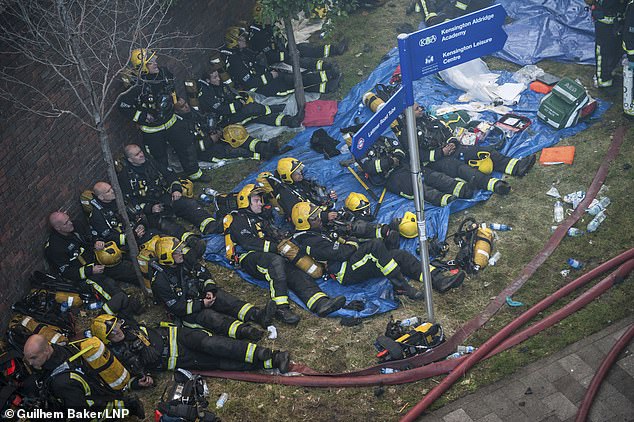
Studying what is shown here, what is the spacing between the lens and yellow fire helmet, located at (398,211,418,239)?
1023 cm

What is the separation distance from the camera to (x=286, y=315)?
9.34 metres

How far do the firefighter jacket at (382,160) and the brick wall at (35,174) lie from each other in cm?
424

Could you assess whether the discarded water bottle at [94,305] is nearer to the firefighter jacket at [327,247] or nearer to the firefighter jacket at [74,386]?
the firefighter jacket at [74,386]

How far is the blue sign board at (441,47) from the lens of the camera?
6.76 metres

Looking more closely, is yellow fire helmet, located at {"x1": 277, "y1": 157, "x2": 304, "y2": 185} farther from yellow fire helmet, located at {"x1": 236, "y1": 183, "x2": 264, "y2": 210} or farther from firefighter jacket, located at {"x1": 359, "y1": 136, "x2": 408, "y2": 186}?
firefighter jacket, located at {"x1": 359, "y1": 136, "x2": 408, "y2": 186}

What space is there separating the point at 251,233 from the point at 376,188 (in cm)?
241

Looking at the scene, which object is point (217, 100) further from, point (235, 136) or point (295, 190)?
point (295, 190)

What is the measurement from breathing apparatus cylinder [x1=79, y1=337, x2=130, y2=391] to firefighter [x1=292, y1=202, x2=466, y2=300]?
298cm

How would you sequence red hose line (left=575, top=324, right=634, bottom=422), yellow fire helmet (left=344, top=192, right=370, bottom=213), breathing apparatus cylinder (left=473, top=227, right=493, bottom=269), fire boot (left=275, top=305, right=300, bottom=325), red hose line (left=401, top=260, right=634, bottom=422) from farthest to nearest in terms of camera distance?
yellow fire helmet (left=344, top=192, right=370, bottom=213), breathing apparatus cylinder (left=473, top=227, right=493, bottom=269), fire boot (left=275, top=305, right=300, bottom=325), red hose line (left=401, top=260, right=634, bottom=422), red hose line (left=575, top=324, right=634, bottom=422)

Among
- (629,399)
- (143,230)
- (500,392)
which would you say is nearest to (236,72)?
(143,230)

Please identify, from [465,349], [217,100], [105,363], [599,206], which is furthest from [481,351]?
[217,100]

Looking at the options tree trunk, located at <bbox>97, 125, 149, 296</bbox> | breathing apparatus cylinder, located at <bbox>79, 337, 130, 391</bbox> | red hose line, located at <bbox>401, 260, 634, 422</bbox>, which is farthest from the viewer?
tree trunk, located at <bbox>97, 125, 149, 296</bbox>

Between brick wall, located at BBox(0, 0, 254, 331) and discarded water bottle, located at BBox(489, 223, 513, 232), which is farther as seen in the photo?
discarded water bottle, located at BBox(489, 223, 513, 232)

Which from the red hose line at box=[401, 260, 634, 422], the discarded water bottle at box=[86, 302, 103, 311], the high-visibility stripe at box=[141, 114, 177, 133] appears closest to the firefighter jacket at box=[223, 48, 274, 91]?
the high-visibility stripe at box=[141, 114, 177, 133]
